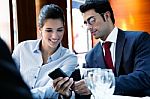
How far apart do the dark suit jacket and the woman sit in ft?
5.78

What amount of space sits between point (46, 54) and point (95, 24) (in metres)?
0.43

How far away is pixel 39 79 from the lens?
2.23 metres

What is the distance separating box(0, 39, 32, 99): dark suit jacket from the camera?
1.25 feet

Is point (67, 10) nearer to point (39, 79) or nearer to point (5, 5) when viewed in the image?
point (5, 5)

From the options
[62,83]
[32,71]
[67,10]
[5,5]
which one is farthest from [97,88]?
[67,10]

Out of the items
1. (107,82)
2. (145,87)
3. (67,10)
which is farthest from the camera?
(67,10)

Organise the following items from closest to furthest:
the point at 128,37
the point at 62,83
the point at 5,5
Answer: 1. the point at 62,83
2. the point at 128,37
3. the point at 5,5

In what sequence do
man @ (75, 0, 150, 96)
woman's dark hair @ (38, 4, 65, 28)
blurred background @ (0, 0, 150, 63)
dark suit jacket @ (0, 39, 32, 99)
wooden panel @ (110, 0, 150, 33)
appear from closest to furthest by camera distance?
dark suit jacket @ (0, 39, 32, 99)
man @ (75, 0, 150, 96)
woman's dark hair @ (38, 4, 65, 28)
blurred background @ (0, 0, 150, 63)
wooden panel @ (110, 0, 150, 33)

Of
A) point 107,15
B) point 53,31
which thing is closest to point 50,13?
point 53,31

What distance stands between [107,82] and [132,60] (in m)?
0.62

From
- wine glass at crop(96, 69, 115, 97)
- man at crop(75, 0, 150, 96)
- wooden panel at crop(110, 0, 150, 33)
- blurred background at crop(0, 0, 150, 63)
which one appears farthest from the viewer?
wooden panel at crop(110, 0, 150, 33)

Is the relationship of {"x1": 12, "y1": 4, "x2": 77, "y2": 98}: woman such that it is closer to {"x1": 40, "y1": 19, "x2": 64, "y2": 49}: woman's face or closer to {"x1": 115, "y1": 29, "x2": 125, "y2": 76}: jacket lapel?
{"x1": 40, "y1": 19, "x2": 64, "y2": 49}: woman's face

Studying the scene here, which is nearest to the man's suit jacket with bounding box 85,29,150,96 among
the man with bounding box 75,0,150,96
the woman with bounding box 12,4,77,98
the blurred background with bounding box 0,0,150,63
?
the man with bounding box 75,0,150,96

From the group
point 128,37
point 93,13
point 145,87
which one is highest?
point 93,13
